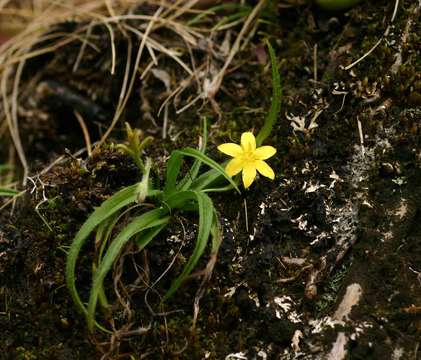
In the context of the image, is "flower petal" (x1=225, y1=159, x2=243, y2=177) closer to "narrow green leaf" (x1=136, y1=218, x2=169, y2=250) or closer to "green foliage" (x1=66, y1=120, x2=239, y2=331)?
"green foliage" (x1=66, y1=120, x2=239, y2=331)

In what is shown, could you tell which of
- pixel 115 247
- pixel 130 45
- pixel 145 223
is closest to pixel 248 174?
pixel 145 223

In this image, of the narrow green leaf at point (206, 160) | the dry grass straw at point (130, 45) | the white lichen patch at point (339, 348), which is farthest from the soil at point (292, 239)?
the dry grass straw at point (130, 45)

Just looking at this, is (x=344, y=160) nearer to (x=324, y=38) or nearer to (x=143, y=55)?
(x=324, y=38)

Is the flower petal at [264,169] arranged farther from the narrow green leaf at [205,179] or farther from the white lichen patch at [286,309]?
the white lichen patch at [286,309]

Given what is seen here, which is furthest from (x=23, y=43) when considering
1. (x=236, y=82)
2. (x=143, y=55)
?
(x=236, y=82)

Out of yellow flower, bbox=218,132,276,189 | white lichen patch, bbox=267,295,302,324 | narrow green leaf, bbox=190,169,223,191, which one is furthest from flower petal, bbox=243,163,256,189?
white lichen patch, bbox=267,295,302,324
